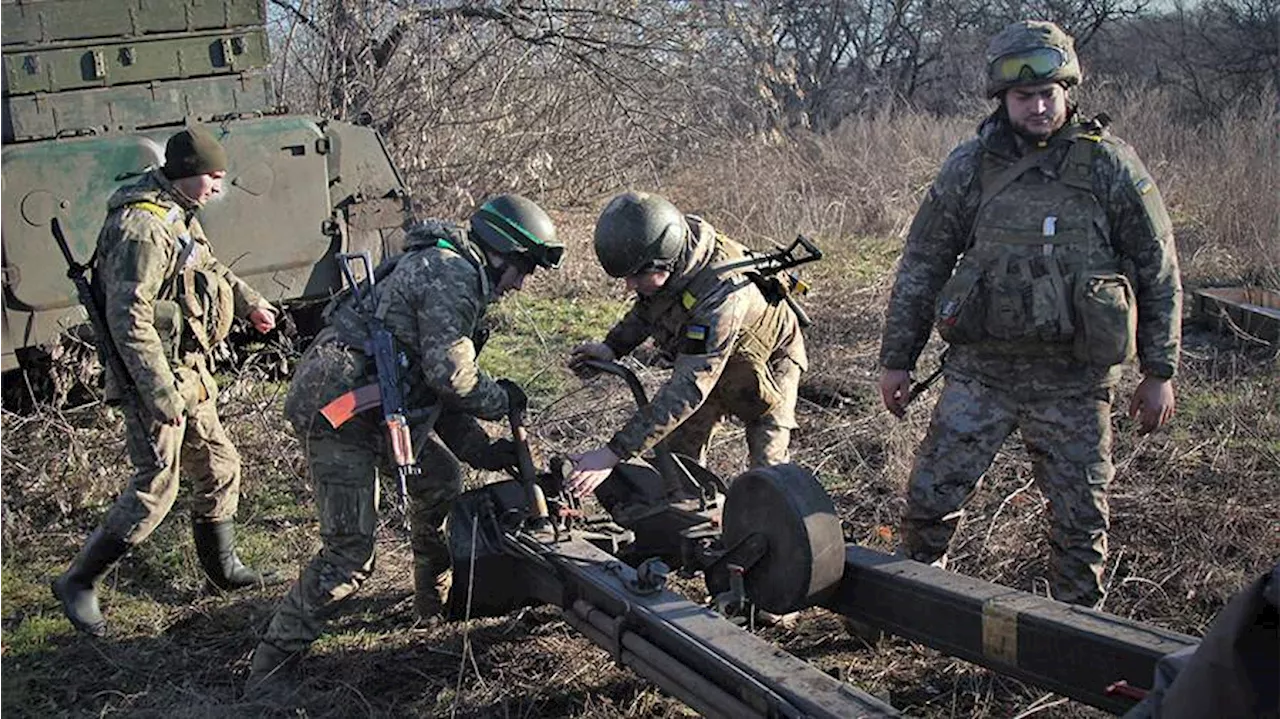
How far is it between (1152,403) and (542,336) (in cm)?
584

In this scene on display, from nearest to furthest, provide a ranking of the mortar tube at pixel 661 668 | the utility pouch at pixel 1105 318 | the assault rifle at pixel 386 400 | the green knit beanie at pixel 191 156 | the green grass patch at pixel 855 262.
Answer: the mortar tube at pixel 661 668 → the utility pouch at pixel 1105 318 → the assault rifle at pixel 386 400 → the green knit beanie at pixel 191 156 → the green grass patch at pixel 855 262

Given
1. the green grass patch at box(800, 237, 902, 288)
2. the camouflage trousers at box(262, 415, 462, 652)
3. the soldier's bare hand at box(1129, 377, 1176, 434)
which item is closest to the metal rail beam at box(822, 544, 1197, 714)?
the soldier's bare hand at box(1129, 377, 1176, 434)

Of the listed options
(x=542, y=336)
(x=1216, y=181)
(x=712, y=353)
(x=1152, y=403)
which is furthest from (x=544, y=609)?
(x=1216, y=181)

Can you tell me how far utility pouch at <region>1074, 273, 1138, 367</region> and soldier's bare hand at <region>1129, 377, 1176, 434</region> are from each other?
0.21 meters

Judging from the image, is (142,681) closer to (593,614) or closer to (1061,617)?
(593,614)

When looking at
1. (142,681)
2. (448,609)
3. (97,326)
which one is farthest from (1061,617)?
(97,326)

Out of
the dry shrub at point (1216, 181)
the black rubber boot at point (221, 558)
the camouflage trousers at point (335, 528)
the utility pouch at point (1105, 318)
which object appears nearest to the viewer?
the utility pouch at point (1105, 318)

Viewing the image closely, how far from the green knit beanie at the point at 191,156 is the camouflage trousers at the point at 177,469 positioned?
0.82 metres

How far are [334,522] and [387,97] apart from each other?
26.5 ft

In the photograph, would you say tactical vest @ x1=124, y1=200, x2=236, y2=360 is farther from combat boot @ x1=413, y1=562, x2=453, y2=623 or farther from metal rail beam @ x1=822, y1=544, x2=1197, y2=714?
metal rail beam @ x1=822, y1=544, x2=1197, y2=714

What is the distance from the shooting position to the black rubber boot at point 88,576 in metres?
5.07

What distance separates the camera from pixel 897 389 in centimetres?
444

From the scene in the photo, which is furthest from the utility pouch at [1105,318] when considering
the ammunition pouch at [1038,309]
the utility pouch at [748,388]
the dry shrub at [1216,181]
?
the dry shrub at [1216,181]

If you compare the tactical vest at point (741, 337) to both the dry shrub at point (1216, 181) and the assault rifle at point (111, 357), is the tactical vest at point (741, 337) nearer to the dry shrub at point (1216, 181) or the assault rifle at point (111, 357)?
the assault rifle at point (111, 357)
